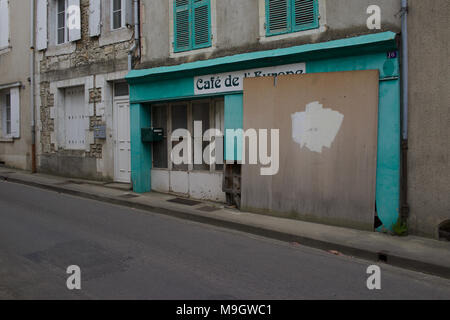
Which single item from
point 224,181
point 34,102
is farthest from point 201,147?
point 34,102

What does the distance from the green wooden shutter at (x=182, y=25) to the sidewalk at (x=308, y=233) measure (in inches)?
141

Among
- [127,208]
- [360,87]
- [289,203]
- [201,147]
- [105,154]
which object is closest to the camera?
[360,87]

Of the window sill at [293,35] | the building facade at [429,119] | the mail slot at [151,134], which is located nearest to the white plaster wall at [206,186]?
the mail slot at [151,134]

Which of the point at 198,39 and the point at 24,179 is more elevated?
the point at 198,39

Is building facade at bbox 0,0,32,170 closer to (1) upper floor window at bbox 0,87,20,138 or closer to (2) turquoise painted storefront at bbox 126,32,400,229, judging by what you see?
(1) upper floor window at bbox 0,87,20,138

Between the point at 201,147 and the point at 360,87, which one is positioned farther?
the point at 201,147

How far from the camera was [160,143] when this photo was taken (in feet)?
33.3

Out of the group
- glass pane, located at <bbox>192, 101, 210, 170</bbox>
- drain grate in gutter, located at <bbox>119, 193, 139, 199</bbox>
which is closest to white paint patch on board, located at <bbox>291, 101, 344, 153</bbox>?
glass pane, located at <bbox>192, 101, 210, 170</bbox>

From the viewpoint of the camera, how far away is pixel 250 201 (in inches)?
312

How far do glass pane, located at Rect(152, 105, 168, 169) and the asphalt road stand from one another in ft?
9.77

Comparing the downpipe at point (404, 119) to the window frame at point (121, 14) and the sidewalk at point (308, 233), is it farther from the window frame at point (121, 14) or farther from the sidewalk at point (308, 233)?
the window frame at point (121, 14)

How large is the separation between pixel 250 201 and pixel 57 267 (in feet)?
13.4

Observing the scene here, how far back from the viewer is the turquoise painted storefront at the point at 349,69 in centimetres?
634
